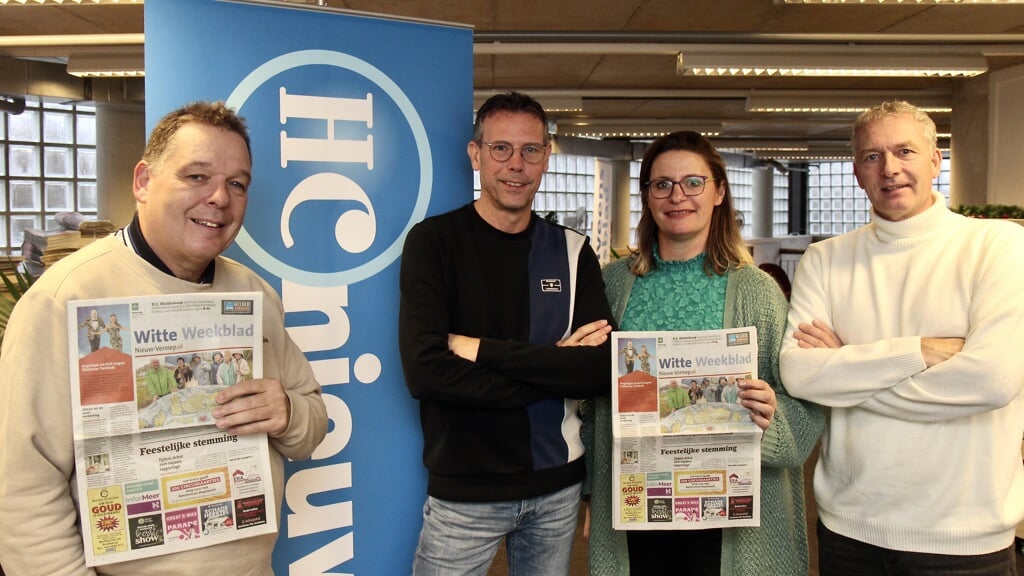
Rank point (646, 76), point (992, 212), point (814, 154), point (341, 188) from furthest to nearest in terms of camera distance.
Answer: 1. point (814, 154)
2. point (646, 76)
3. point (992, 212)
4. point (341, 188)

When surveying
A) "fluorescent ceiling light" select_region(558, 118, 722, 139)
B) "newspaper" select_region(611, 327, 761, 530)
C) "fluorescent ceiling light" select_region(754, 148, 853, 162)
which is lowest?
"newspaper" select_region(611, 327, 761, 530)

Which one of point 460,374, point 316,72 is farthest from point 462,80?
point 460,374

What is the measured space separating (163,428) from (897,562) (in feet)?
5.95

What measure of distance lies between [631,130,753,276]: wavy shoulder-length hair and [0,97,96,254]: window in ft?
37.2

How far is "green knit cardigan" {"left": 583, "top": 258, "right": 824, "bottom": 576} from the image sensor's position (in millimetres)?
2076

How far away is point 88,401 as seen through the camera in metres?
1.39

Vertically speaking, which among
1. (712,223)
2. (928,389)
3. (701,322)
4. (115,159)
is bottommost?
(928,389)

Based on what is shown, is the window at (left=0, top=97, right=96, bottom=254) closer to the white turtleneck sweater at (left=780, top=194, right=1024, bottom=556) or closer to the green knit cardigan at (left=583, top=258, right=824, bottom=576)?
the green knit cardigan at (left=583, top=258, right=824, bottom=576)

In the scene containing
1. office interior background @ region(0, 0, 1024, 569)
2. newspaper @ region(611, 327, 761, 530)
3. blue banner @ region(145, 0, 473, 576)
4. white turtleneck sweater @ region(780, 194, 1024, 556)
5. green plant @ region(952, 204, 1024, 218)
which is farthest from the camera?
green plant @ region(952, 204, 1024, 218)

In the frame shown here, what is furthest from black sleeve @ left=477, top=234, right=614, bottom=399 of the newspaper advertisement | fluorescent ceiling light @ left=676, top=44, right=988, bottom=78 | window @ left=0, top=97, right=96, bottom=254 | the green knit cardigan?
window @ left=0, top=97, right=96, bottom=254

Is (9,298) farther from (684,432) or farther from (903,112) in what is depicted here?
(903,112)

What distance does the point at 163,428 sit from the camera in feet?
4.89

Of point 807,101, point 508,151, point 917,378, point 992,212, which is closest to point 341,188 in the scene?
point 508,151

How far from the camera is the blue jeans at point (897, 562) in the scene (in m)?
1.83
